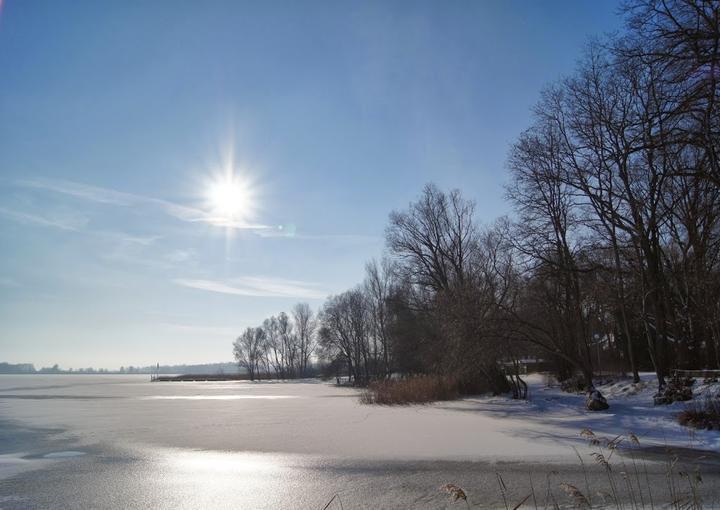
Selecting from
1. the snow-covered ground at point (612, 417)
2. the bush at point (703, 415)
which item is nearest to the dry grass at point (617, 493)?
the snow-covered ground at point (612, 417)

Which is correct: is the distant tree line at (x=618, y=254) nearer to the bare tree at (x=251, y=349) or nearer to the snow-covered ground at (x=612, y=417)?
the snow-covered ground at (x=612, y=417)

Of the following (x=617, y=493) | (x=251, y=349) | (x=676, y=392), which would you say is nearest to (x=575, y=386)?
(x=676, y=392)

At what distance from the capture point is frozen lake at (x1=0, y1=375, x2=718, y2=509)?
24.0 feet

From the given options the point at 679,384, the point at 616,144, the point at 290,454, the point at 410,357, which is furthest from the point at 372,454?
the point at 410,357

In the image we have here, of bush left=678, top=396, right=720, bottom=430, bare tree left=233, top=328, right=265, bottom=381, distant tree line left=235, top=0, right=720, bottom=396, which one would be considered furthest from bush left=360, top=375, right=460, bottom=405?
bare tree left=233, top=328, right=265, bottom=381

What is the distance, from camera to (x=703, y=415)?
12.9m

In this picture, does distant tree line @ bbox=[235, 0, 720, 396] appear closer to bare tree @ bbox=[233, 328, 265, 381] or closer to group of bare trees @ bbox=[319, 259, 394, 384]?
group of bare trees @ bbox=[319, 259, 394, 384]

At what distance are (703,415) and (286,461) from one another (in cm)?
1086

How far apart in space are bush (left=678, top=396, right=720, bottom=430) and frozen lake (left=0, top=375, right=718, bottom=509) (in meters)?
1.92

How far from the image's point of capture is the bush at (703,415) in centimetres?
1250

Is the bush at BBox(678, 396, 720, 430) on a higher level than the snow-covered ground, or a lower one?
higher

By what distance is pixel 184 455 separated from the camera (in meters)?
10.9

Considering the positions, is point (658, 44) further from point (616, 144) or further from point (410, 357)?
point (410, 357)

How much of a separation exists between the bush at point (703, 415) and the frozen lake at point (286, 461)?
192cm
